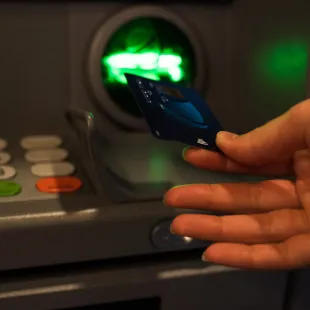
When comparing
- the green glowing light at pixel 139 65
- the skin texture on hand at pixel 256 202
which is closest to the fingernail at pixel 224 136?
the skin texture on hand at pixel 256 202

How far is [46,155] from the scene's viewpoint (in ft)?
2.08

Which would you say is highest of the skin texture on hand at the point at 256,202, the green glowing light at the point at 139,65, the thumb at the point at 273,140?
the green glowing light at the point at 139,65

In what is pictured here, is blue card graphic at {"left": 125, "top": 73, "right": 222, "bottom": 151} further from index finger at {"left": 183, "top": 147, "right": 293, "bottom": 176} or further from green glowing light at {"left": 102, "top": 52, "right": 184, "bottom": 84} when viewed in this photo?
green glowing light at {"left": 102, "top": 52, "right": 184, "bottom": 84}

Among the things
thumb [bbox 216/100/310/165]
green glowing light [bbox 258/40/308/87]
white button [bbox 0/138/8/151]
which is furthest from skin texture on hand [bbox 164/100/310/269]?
white button [bbox 0/138/8/151]

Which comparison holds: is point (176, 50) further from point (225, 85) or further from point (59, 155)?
point (59, 155)

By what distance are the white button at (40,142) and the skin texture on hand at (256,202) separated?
20 centimetres

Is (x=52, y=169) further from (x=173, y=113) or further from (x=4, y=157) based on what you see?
(x=173, y=113)

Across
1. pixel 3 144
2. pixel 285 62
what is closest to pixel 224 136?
pixel 285 62

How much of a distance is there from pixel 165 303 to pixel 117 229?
10cm

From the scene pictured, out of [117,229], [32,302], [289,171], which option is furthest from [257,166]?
[32,302]

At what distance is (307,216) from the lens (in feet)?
1.76

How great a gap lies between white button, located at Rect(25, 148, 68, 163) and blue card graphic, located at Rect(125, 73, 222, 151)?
0.16m

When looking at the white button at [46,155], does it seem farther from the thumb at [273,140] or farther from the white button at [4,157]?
the thumb at [273,140]

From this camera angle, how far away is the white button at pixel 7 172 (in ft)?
1.90
